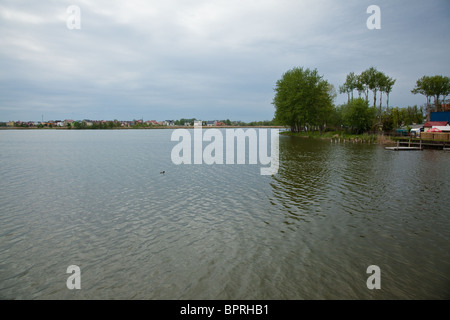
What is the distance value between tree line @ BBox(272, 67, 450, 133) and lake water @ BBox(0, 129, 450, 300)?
223 ft

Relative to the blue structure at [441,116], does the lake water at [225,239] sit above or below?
below

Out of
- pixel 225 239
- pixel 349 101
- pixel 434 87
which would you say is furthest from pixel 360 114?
pixel 225 239

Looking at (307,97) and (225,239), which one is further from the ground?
(307,97)

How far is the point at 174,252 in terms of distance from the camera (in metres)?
11.1

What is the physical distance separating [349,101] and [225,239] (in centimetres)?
10025

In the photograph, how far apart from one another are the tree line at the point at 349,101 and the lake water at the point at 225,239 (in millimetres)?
67926

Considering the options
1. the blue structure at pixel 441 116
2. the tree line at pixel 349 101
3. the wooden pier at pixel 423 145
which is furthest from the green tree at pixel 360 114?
the wooden pier at pixel 423 145

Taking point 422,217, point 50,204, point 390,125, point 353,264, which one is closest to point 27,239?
point 50,204

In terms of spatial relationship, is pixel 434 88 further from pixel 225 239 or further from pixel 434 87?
pixel 225 239

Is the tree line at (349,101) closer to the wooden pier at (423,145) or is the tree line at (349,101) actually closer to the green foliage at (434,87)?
the green foliage at (434,87)

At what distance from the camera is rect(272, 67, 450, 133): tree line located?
8456 centimetres

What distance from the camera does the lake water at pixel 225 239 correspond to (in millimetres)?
8875

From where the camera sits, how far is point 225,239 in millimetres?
12352

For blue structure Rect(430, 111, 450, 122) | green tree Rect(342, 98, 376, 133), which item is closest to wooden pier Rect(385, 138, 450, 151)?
green tree Rect(342, 98, 376, 133)
